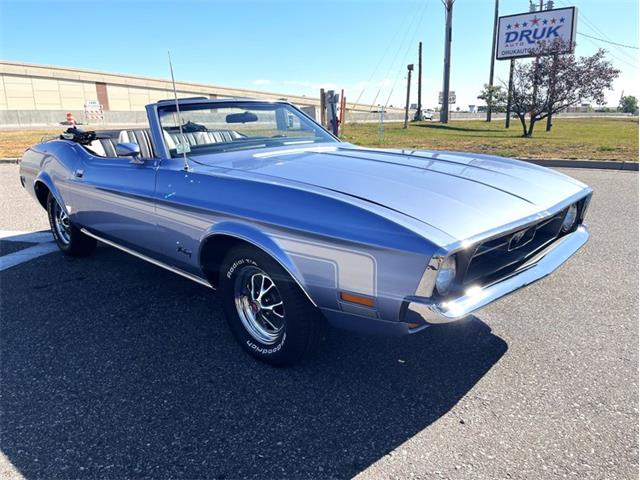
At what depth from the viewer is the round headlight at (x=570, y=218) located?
2.97 meters

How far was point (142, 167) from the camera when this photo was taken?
314 cm

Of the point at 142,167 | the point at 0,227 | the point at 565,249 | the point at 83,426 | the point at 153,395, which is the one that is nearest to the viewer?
the point at 83,426

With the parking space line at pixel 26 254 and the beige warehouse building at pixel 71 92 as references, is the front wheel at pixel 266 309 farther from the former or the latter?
the beige warehouse building at pixel 71 92

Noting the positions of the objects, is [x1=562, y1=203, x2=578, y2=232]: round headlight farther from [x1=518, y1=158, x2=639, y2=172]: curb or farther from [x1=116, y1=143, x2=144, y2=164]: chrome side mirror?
[x1=518, y1=158, x2=639, y2=172]: curb

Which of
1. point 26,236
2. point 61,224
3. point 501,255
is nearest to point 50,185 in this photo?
point 61,224

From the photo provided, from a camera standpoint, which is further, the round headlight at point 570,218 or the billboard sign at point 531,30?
the billboard sign at point 531,30

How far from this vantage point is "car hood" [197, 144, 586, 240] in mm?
2137

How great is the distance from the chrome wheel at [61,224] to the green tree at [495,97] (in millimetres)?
26215

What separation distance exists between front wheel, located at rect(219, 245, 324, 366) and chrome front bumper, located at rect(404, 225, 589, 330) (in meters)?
0.59

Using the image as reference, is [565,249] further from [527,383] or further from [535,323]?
[527,383]

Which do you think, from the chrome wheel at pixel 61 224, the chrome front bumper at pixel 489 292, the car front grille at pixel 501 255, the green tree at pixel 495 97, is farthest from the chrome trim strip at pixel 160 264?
the green tree at pixel 495 97

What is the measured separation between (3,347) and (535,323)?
336 cm

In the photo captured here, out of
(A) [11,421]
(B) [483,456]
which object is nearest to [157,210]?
(A) [11,421]

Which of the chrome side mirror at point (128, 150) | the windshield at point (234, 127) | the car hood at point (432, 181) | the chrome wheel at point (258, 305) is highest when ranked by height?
the windshield at point (234, 127)
